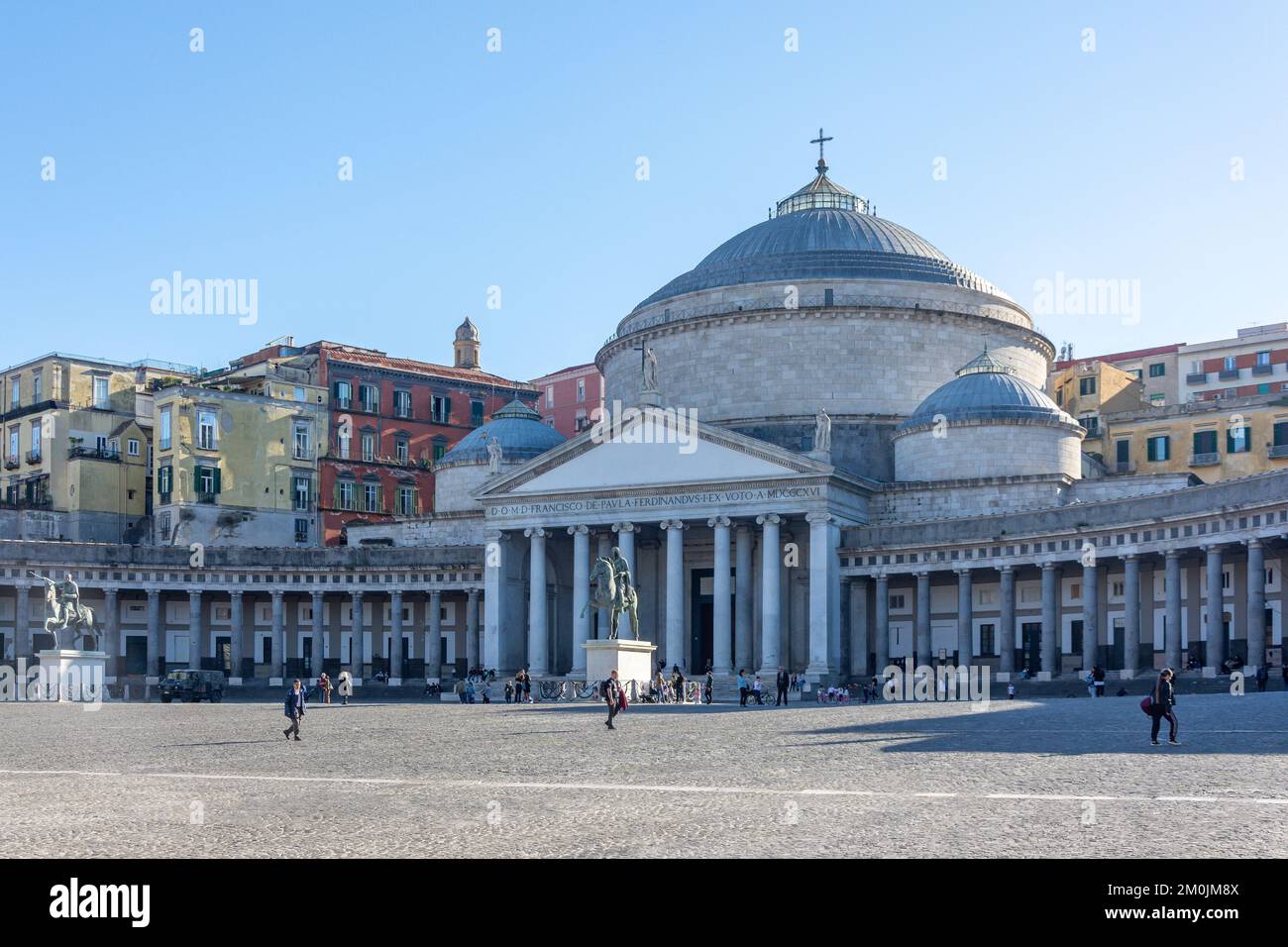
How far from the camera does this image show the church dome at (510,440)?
84.6 m

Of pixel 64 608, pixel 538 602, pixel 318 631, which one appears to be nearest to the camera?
pixel 64 608

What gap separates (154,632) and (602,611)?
21.4 m

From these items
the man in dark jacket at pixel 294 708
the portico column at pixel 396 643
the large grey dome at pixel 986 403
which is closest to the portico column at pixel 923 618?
the large grey dome at pixel 986 403

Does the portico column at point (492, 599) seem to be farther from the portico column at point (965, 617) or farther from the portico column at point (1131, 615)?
the portico column at point (1131, 615)

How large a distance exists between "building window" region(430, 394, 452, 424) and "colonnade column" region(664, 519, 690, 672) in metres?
31.4

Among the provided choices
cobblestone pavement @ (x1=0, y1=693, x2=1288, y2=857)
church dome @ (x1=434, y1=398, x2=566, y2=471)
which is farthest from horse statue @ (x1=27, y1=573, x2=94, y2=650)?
church dome @ (x1=434, y1=398, x2=566, y2=471)

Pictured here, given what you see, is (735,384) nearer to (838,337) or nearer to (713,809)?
(838,337)

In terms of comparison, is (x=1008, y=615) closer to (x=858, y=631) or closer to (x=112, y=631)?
(x=858, y=631)

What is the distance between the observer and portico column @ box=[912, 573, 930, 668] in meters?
68.2

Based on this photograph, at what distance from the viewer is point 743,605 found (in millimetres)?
69250

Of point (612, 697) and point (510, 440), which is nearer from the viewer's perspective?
point (612, 697)

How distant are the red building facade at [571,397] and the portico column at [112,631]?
36.9 metres

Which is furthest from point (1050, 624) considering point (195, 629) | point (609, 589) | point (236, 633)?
point (195, 629)
